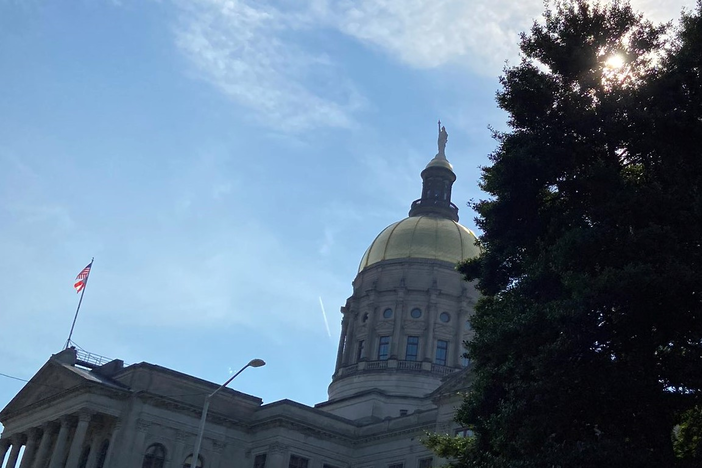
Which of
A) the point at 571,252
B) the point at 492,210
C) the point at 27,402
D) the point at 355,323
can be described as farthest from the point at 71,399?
the point at 571,252

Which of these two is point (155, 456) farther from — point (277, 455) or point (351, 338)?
point (351, 338)

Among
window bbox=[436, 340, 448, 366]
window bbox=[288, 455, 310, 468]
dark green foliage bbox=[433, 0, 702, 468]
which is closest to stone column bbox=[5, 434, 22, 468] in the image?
window bbox=[288, 455, 310, 468]

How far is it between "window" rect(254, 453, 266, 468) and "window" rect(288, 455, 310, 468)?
1712 millimetres

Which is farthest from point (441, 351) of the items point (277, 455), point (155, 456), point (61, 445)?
point (61, 445)

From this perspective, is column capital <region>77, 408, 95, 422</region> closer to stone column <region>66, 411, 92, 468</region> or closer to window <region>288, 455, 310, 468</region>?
stone column <region>66, 411, 92, 468</region>

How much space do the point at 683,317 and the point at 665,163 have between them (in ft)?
14.2

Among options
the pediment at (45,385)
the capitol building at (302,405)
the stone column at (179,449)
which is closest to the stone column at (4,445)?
the capitol building at (302,405)

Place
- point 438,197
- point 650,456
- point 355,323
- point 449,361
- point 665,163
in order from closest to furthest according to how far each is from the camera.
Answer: point 650,456 < point 665,163 < point 449,361 < point 355,323 < point 438,197

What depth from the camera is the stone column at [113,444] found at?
51.2 m

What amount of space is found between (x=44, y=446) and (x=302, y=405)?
16377mm

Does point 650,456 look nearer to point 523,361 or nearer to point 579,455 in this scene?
point 579,455

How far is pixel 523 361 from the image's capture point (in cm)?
2073

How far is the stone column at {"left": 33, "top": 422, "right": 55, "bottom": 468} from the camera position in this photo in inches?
2136

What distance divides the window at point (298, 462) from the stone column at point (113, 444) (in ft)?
35.6
